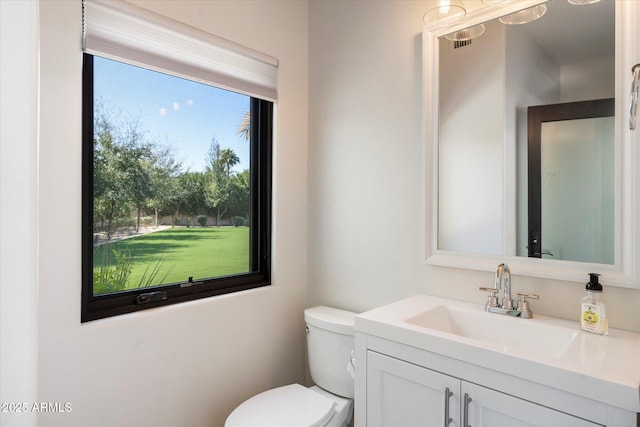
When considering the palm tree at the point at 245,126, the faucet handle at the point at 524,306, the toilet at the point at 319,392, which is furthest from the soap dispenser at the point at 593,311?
the palm tree at the point at 245,126

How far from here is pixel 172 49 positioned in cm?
146

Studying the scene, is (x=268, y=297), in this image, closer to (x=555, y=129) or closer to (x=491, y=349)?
(x=491, y=349)

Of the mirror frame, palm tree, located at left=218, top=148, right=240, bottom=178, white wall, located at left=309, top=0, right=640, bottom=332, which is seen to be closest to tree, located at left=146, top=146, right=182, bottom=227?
palm tree, located at left=218, top=148, right=240, bottom=178

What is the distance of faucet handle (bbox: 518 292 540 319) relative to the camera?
123cm

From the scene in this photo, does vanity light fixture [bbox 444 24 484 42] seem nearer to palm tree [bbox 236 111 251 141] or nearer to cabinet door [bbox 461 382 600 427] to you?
Result: palm tree [bbox 236 111 251 141]

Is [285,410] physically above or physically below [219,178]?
below

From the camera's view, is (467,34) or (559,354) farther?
(467,34)

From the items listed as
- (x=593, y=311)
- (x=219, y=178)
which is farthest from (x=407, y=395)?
(x=219, y=178)

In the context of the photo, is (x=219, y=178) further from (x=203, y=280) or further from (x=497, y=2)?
(x=497, y=2)

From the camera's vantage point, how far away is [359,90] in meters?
1.80

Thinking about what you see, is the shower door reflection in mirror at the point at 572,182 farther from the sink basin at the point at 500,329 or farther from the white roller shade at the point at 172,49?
the white roller shade at the point at 172,49

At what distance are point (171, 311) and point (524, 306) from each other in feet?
4.29

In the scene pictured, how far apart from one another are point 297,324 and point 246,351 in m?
0.35

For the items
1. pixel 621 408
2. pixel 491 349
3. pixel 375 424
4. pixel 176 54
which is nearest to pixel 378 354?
pixel 375 424
